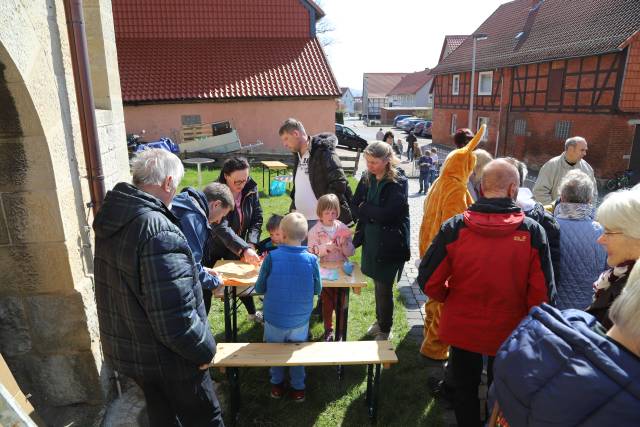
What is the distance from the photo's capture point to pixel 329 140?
176 inches

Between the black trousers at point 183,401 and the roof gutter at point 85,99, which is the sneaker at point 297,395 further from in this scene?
the roof gutter at point 85,99

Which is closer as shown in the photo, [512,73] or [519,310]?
[519,310]

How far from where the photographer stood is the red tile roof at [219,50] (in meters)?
17.5

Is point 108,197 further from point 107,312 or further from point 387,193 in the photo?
point 387,193

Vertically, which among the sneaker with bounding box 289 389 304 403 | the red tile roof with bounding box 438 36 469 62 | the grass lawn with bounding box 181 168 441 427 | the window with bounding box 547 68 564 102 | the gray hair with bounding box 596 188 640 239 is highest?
the red tile roof with bounding box 438 36 469 62

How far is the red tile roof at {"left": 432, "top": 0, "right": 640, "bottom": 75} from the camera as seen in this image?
52.1 feet

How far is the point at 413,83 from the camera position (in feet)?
189

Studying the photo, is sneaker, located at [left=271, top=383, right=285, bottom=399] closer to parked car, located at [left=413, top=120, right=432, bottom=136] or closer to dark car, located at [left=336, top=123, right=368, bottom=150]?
dark car, located at [left=336, top=123, right=368, bottom=150]

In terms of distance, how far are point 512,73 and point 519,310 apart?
2143 cm

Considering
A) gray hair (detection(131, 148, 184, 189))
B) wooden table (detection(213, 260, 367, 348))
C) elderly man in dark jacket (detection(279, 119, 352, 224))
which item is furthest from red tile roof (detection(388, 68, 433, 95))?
gray hair (detection(131, 148, 184, 189))

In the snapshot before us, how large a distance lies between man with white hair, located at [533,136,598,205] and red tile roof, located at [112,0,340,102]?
42.2 feet

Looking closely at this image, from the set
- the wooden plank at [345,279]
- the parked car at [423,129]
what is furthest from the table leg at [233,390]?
the parked car at [423,129]

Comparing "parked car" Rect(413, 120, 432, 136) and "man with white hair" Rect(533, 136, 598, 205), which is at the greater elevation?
"man with white hair" Rect(533, 136, 598, 205)

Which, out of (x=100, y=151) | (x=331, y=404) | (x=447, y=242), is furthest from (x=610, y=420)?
(x=100, y=151)
